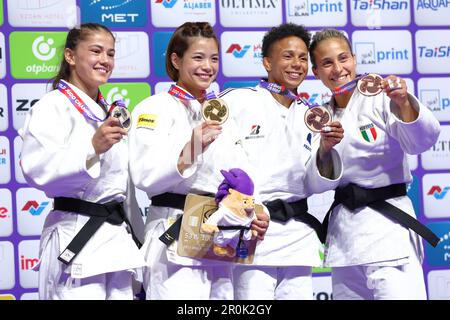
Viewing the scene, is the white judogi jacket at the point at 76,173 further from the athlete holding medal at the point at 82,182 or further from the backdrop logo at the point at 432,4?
the backdrop logo at the point at 432,4

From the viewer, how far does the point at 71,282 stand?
3.47 meters

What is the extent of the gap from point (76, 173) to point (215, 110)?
28.1 inches

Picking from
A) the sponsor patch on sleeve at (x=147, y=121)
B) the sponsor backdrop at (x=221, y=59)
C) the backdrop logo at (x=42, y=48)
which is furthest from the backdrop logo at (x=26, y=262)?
the sponsor patch on sleeve at (x=147, y=121)

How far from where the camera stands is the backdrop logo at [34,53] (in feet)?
15.8

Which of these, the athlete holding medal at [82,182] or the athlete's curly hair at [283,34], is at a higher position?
the athlete's curly hair at [283,34]

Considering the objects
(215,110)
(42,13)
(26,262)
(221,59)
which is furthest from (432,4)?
(26,262)

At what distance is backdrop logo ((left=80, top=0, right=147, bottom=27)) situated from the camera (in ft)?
16.0

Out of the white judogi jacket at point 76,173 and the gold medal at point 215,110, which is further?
the gold medal at point 215,110

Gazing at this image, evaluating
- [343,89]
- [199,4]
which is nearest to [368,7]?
[199,4]

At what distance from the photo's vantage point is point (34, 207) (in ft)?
15.9

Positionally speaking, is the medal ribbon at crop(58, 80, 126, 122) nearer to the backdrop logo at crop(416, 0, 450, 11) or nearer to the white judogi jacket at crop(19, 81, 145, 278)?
the white judogi jacket at crop(19, 81, 145, 278)

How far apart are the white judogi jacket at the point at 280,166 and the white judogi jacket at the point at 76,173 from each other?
65cm

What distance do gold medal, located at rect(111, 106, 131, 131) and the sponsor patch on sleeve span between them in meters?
0.15

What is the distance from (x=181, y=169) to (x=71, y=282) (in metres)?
0.67
